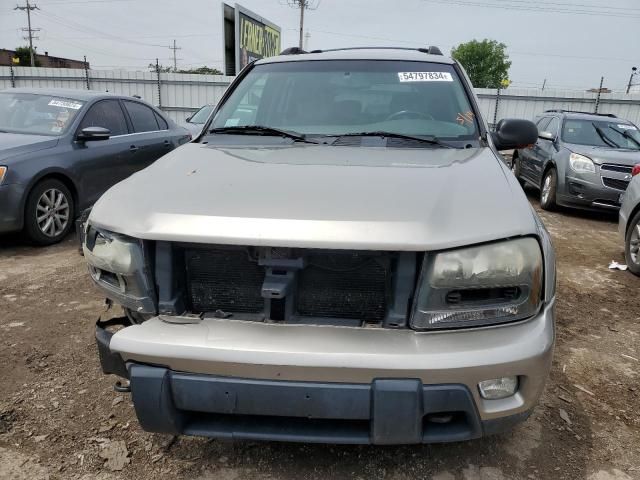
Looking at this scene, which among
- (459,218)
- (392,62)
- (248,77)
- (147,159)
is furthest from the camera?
(147,159)

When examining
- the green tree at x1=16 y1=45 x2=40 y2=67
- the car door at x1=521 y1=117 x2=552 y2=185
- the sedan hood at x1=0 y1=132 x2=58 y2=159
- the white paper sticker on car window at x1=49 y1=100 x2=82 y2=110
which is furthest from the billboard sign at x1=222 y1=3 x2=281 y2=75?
the green tree at x1=16 y1=45 x2=40 y2=67

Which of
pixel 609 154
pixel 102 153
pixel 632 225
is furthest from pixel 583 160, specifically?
pixel 102 153

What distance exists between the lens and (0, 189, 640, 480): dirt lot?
6.74ft

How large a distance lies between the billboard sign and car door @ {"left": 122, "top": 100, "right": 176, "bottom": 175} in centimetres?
1040

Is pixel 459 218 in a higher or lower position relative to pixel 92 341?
higher

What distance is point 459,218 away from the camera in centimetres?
169

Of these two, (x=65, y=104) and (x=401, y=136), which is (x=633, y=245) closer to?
(x=401, y=136)

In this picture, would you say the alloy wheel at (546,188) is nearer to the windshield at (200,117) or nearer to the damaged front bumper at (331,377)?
the windshield at (200,117)

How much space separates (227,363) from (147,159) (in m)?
5.23

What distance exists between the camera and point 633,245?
498cm

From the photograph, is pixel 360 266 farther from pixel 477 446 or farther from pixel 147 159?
pixel 147 159

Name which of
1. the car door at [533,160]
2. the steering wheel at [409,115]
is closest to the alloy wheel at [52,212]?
the steering wheel at [409,115]

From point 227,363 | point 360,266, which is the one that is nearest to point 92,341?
point 227,363

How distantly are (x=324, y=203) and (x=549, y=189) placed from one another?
7.20 metres
